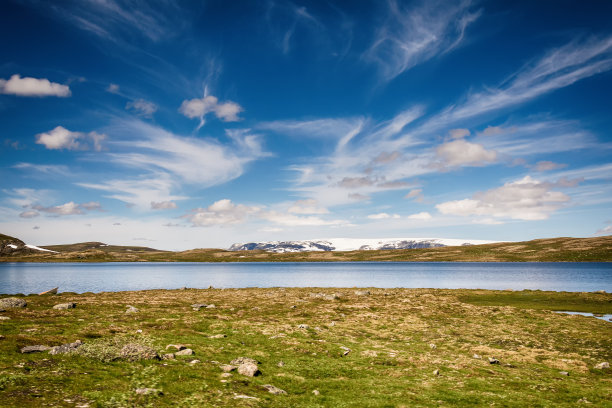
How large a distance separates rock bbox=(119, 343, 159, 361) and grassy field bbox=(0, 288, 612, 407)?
22 centimetres

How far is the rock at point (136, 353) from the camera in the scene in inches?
828

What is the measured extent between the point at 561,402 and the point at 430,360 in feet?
27.5

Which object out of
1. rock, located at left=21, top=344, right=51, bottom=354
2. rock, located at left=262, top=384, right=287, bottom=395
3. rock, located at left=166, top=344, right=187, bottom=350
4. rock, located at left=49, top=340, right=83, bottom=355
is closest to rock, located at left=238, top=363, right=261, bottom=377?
rock, located at left=262, top=384, right=287, bottom=395

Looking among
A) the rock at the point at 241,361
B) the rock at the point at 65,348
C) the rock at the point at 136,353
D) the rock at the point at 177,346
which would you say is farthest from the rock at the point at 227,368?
the rock at the point at 65,348

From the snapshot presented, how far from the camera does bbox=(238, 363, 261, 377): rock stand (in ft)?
67.3

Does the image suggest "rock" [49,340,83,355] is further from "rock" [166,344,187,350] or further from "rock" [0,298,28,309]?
"rock" [0,298,28,309]

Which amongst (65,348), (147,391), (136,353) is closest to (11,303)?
(65,348)

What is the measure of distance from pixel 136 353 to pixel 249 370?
706cm

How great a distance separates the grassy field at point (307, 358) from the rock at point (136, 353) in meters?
0.22

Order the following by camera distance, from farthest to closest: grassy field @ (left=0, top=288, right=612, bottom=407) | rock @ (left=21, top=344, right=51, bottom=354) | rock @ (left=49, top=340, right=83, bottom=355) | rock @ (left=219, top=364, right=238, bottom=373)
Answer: rock @ (left=219, top=364, right=238, bottom=373) → rock @ (left=49, top=340, right=83, bottom=355) → rock @ (left=21, top=344, right=51, bottom=354) → grassy field @ (left=0, top=288, right=612, bottom=407)

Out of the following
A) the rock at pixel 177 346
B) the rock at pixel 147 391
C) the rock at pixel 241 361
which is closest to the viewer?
the rock at pixel 147 391

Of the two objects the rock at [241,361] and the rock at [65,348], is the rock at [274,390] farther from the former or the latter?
the rock at [65,348]

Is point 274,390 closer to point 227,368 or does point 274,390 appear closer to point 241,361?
point 227,368

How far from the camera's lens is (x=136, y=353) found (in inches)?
Result: 846
